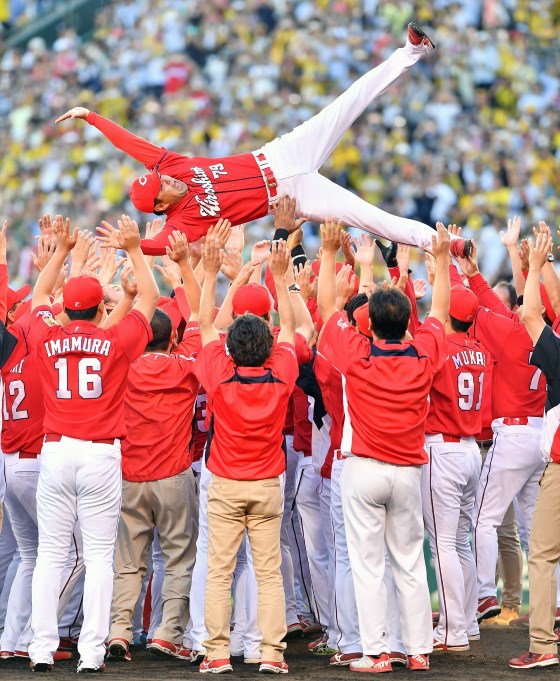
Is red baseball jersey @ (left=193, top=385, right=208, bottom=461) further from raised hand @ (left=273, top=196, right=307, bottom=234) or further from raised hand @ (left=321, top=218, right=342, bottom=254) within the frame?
raised hand @ (left=321, top=218, right=342, bottom=254)

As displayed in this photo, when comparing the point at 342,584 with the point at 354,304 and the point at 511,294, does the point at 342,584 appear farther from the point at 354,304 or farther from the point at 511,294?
the point at 511,294

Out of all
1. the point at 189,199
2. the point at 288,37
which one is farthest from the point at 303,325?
the point at 288,37

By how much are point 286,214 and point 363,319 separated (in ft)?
3.55

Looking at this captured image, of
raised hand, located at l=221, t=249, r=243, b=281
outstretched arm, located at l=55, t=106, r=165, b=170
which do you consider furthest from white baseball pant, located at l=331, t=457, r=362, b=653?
outstretched arm, located at l=55, t=106, r=165, b=170

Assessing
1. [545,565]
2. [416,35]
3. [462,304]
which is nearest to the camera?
[545,565]

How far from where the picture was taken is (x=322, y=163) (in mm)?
7574

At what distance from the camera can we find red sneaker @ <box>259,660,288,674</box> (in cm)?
597

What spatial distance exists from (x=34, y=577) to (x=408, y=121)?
41.1 feet

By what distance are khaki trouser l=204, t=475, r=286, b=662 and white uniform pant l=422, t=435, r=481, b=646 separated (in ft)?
3.52

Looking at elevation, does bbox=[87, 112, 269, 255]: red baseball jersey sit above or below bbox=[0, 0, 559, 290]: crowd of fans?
below

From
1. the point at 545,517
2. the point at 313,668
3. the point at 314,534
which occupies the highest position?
the point at 545,517

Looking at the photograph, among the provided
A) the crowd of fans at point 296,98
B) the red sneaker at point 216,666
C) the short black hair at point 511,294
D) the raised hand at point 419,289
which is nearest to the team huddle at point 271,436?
the red sneaker at point 216,666

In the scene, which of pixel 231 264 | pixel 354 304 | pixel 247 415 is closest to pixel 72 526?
pixel 247 415

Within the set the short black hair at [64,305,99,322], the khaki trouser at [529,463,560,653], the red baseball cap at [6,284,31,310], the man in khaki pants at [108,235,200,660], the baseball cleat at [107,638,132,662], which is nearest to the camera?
the khaki trouser at [529,463,560,653]
